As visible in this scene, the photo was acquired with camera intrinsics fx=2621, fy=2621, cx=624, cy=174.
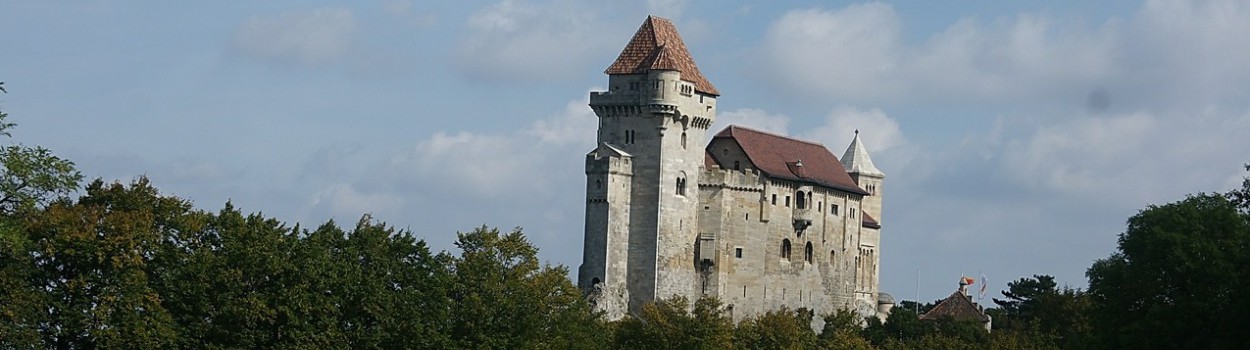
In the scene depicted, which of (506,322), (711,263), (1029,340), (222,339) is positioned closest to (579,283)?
(711,263)

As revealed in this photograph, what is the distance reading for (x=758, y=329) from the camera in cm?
13438

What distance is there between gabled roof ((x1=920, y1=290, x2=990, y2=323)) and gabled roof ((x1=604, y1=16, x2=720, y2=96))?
26.7 meters

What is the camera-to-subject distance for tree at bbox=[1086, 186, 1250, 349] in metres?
95.6

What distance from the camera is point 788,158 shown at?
7106 inches

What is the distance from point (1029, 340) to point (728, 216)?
28467 millimetres

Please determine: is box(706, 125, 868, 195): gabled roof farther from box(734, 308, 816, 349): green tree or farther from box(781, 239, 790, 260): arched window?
box(734, 308, 816, 349): green tree

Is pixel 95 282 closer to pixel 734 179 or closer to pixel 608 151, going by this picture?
pixel 608 151

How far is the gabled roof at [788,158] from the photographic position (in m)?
176

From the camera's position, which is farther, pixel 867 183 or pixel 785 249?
pixel 867 183

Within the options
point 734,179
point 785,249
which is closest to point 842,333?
point 734,179

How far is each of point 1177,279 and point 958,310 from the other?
86785 mm

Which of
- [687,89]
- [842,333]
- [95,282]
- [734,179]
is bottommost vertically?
[95,282]

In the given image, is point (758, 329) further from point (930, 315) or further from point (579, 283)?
point (930, 315)

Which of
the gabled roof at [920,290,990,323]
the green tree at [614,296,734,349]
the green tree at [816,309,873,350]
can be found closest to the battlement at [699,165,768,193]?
the green tree at [816,309,873,350]
